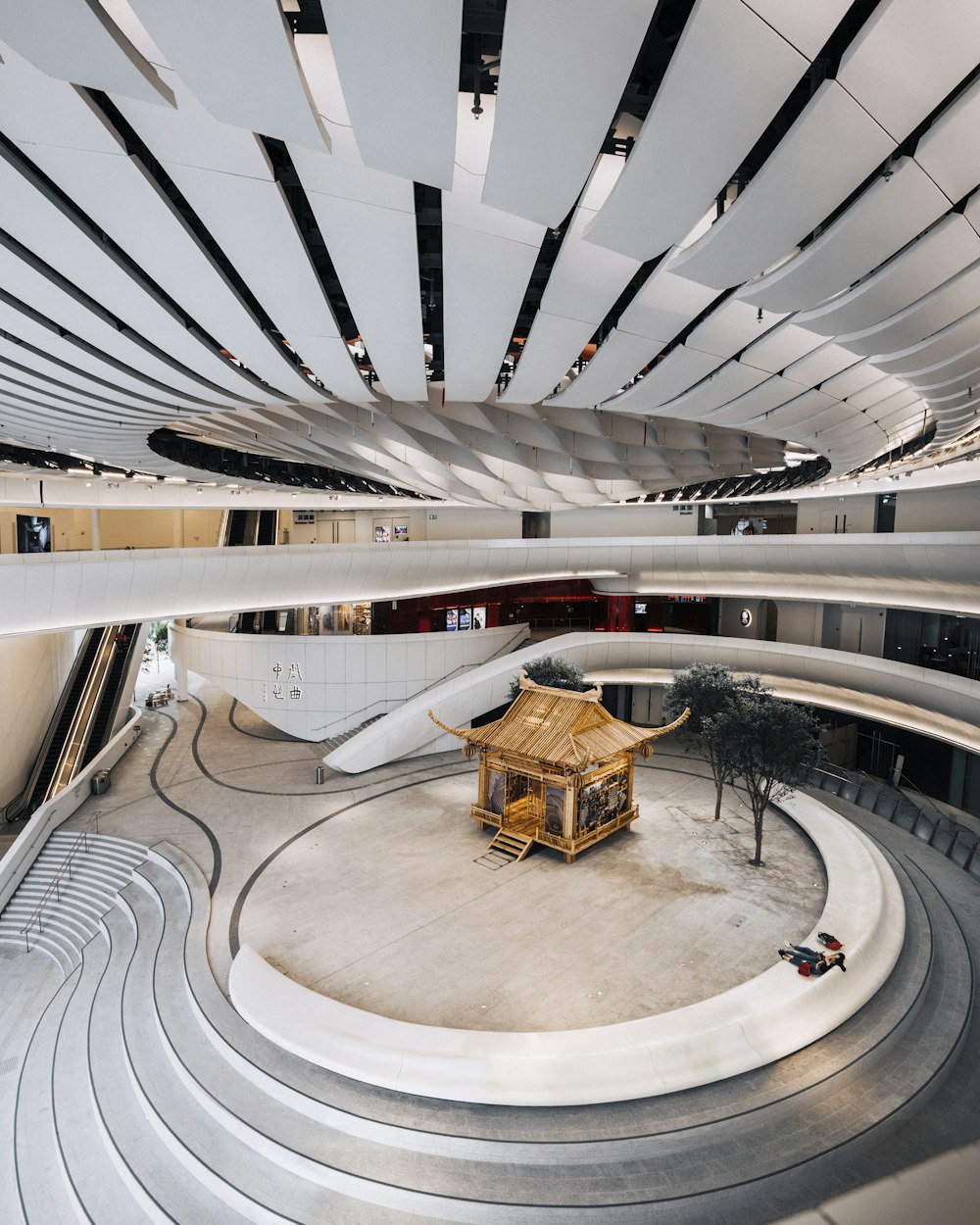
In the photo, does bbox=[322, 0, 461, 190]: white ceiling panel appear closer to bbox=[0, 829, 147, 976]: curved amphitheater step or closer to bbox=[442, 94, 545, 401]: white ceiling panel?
bbox=[442, 94, 545, 401]: white ceiling panel

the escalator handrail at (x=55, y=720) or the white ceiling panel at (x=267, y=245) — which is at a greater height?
the white ceiling panel at (x=267, y=245)

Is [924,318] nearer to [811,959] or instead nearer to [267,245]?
[267,245]

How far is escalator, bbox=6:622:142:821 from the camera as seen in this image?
2234cm

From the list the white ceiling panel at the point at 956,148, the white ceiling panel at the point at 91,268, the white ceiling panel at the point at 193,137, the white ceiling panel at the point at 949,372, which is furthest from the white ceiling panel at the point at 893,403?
the white ceiling panel at the point at 91,268

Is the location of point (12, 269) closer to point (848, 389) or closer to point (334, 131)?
point (334, 131)

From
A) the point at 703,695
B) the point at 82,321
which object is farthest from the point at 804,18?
the point at 703,695

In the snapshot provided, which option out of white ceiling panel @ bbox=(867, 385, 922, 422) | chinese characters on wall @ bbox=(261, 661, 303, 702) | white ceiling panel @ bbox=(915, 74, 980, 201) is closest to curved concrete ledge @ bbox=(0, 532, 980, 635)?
chinese characters on wall @ bbox=(261, 661, 303, 702)

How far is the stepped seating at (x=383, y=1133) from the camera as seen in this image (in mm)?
7074

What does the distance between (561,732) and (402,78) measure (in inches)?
532

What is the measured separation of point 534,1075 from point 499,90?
9379mm

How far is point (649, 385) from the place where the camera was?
25.8 feet

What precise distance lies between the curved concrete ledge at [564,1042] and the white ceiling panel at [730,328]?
8.15 m

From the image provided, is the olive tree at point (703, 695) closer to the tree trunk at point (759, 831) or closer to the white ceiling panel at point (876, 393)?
the tree trunk at point (759, 831)

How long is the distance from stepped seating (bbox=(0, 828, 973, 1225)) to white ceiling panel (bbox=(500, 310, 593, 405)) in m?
8.58
